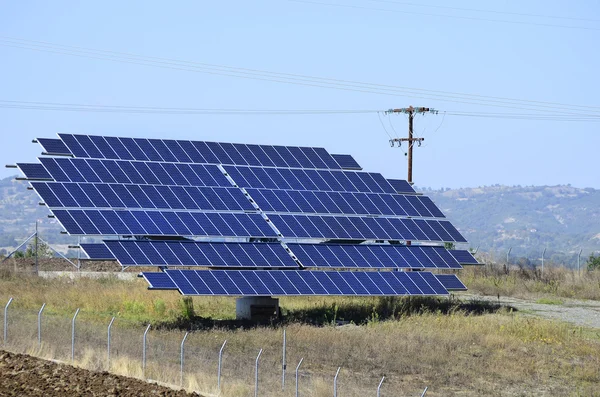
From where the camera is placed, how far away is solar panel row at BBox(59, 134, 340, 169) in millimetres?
39469

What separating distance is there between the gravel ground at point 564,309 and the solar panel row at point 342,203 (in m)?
5.56

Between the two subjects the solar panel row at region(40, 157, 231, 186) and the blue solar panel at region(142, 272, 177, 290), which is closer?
the blue solar panel at region(142, 272, 177, 290)

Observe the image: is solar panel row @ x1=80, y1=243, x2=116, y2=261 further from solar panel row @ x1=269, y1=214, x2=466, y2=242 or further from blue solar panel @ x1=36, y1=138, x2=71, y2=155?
solar panel row @ x1=269, y1=214, x2=466, y2=242

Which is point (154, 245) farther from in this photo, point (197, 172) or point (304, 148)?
point (304, 148)

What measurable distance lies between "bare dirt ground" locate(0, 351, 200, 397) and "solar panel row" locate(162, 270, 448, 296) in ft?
26.7

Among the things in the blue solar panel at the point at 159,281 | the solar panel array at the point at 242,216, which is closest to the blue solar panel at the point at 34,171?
the solar panel array at the point at 242,216

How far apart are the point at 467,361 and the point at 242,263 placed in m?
9.26

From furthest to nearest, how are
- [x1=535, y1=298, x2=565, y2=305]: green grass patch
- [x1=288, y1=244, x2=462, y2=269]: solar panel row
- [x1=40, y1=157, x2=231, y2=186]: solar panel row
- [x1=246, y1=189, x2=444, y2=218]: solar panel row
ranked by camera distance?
[x1=535, y1=298, x2=565, y2=305]: green grass patch < [x1=246, y1=189, x2=444, y2=218]: solar panel row < [x1=288, y1=244, x2=462, y2=269]: solar panel row < [x1=40, y1=157, x2=231, y2=186]: solar panel row

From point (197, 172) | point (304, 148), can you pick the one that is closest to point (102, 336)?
point (197, 172)

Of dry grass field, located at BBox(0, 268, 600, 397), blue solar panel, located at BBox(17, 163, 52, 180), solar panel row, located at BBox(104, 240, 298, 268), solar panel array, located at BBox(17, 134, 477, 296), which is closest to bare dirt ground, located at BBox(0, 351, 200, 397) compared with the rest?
dry grass field, located at BBox(0, 268, 600, 397)

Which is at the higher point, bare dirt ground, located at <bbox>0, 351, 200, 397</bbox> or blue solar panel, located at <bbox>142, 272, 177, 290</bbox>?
blue solar panel, located at <bbox>142, 272, 177, 290</bbox>

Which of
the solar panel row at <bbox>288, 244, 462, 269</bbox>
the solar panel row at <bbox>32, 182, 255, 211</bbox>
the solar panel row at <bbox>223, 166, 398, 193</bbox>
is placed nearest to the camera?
the solar panel row at <bbox>32, 182, 255, 211</bbox>

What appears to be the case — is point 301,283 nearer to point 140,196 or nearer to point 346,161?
point 140,196

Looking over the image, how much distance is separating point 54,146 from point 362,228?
493 inches
